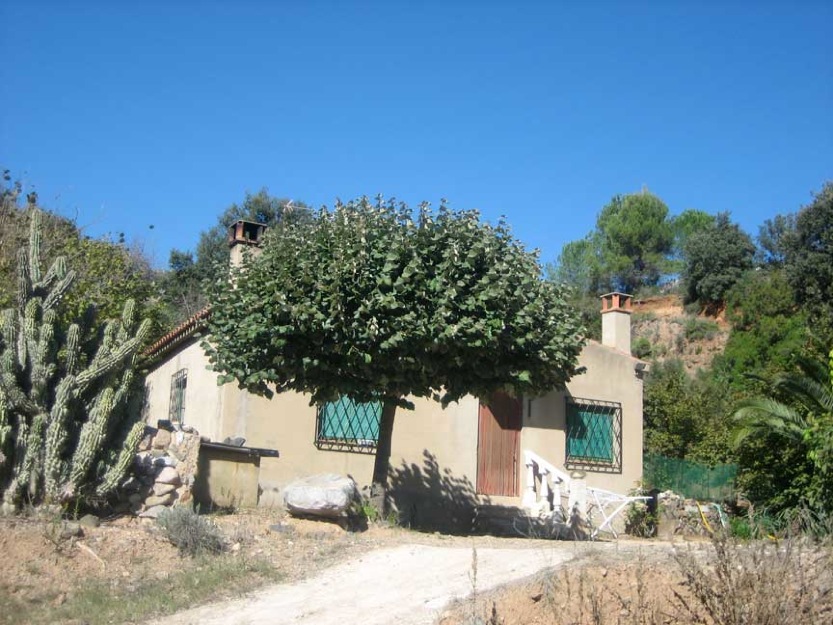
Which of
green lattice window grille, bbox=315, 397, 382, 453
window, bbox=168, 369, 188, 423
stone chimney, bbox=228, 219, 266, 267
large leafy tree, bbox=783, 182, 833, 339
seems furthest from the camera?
large leafy tree, bbox=783, 182, 833, 339

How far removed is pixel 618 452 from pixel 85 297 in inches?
474

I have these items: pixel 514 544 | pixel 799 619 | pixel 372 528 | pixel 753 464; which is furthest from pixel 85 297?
pixel 799 619

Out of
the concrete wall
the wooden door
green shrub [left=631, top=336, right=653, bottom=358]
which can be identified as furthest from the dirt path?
green shrub [left=631, top=336, right=653, bottom=358]

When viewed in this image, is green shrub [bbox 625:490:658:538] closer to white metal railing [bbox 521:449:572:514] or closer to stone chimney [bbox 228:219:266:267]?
white metal railing [bbox 521:449:572:514]

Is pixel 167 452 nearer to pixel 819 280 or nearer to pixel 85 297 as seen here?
pixel 85 297

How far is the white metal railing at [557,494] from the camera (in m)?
14.8

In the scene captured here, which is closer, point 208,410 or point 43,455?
point 43,455

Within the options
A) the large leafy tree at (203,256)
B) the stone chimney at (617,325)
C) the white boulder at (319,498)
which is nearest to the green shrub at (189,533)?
the white boulder at (319,498)

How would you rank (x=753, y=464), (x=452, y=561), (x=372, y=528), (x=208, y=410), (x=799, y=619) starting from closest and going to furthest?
1. (x=799, y=619)
2. (x=452, y=561)
3. (x=372, y=528)
4. (x=753, y=464)
5. (x=208, y=410)

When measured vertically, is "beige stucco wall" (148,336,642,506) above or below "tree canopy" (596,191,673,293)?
below

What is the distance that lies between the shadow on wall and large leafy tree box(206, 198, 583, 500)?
9.24 ft

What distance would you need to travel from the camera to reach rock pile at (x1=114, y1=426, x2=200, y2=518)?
10.5 meters

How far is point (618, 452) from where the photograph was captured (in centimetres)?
1773

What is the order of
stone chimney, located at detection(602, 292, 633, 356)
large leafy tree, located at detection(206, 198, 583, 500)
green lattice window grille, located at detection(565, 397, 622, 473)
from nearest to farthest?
large leafy tree, located at detection(206, 198, 583, 500) < green lattice window grille, located at detection(565, 397, 622, 473) < stone chimney, located at detection(602, 292, 633, 356)
